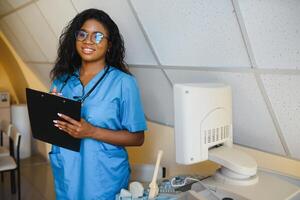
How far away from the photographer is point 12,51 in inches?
166

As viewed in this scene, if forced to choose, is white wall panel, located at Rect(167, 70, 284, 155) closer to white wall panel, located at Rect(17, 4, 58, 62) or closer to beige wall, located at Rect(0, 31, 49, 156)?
white wall panel, located at Rect(17, 4, 58, 62)

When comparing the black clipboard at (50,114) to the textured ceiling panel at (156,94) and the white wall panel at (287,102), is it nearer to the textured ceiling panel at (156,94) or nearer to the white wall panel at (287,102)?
the textured ceiling panel at (156,94)

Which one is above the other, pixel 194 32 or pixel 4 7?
pixel 4 7

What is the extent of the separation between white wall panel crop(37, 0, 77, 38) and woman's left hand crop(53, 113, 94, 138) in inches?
31.9

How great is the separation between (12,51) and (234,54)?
12.7 ft

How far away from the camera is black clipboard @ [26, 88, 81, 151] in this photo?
122cm

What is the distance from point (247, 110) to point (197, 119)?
387 millimetres

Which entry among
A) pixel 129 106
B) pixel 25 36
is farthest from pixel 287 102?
pixel 25 36

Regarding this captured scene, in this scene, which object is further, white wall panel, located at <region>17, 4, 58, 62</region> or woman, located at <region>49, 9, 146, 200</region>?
white wall panel, located at <region>17, 4, 58, 62</region>

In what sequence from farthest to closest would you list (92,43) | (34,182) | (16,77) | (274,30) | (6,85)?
(6,85)
(16,77)
(34,182)
(92,43)
(274,30)

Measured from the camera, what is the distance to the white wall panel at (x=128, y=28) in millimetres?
1389

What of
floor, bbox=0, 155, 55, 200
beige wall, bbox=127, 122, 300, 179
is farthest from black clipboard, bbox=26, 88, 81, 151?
floor, bbox=0, 155, 55, 200

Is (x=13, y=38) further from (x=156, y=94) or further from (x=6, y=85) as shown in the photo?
(x=156, y=94)

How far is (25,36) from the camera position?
2850mm
